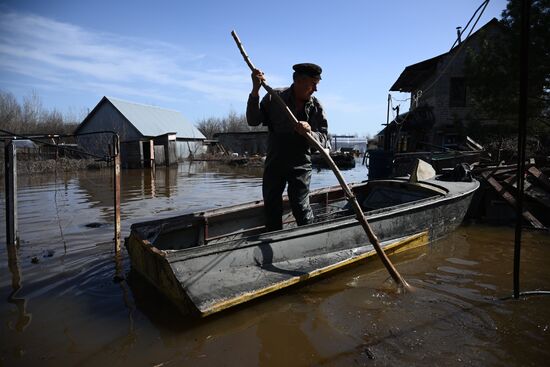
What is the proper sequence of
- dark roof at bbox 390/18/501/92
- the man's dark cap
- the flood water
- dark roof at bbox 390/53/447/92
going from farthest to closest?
1. dark roof at bbox 390/53/447/92
2. dark roof at bbox 390/18/501/92
3. the man's dark cap
4. the flood water

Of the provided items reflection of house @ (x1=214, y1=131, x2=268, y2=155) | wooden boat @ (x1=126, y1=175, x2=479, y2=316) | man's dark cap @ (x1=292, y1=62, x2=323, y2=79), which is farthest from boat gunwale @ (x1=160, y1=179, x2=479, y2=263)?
reflection of house @ (x1=214, y1=131, x2=268, y2=155)

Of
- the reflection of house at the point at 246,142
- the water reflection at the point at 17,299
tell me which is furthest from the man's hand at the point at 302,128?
the reflection of house at the point at 246,142

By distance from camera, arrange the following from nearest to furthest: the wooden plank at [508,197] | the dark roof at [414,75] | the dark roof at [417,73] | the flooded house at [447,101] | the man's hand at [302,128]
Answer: the man's hand at [302,128]
the wooden plank at [508,197]
the flooded house at [447,101]
the dark roof at [417,73]
the dark roof at [414,75]

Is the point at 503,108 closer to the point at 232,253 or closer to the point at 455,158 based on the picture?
the point at 455,158

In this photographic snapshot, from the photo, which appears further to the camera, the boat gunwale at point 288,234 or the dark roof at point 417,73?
the dark roof at point 417,73

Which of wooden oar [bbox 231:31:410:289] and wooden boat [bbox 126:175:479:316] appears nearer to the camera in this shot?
wooden boat [bbox 126:175:479:316]

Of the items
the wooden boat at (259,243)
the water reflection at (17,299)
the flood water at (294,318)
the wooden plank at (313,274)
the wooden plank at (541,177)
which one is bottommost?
the flood water at (294,318)

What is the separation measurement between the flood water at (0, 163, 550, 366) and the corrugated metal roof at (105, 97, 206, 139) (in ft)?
79.3

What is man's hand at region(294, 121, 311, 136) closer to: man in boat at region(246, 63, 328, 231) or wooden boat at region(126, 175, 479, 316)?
man in boat at region(246, 63, 328, 231)

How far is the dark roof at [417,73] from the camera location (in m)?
19.0

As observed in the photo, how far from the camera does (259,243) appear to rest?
12.1 ft

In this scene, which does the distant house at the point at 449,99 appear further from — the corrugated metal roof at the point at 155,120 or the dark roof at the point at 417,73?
the corrugated metal roof at the point at 155,120

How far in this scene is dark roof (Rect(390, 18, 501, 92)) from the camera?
749 inches

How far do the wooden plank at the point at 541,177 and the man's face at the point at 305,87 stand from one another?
5917 mm
